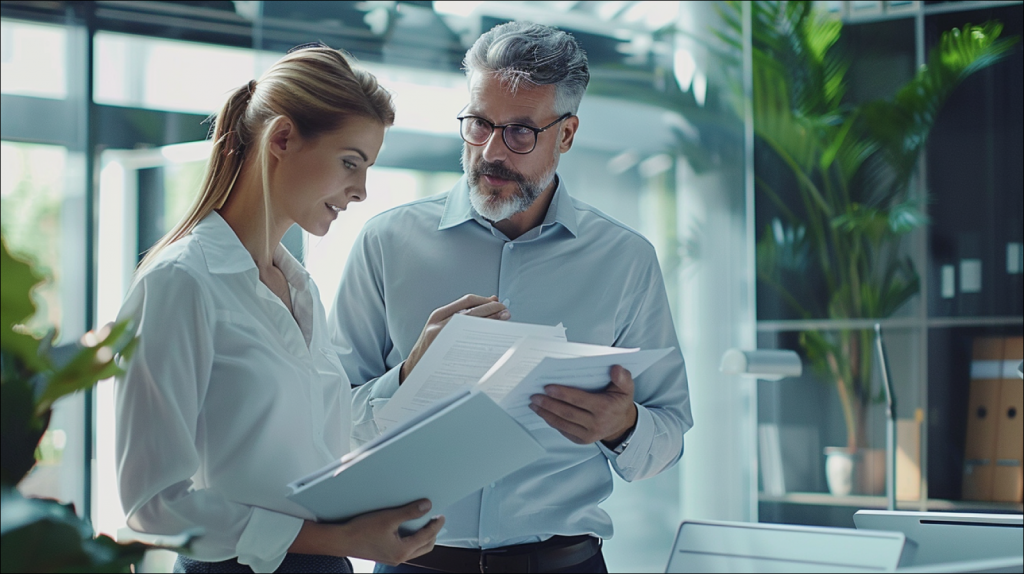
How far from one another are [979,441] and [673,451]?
223 cm

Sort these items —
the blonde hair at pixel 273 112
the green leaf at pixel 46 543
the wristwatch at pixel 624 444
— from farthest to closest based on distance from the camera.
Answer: the wristwatch at pixel 624 444, the blonde hair at pixel 273 112, the green leaf at pixel 46 543

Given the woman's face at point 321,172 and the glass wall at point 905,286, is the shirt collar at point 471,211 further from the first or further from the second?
the glass wall at point 905,286

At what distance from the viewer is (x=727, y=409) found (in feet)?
13.3

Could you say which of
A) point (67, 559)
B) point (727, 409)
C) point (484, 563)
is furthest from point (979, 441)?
point (67, 559)

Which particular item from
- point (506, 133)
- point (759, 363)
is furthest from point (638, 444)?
point (759, 363)

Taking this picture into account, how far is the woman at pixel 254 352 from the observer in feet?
3.59

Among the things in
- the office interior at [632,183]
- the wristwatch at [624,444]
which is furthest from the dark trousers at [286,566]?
the office interior at [632,183]

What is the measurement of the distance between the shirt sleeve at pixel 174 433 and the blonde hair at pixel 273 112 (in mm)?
197

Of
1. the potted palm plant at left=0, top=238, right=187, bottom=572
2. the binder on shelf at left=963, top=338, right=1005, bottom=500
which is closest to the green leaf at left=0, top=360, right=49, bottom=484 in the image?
the potted palm plant at left=0, top=238, right=187, bottom=572

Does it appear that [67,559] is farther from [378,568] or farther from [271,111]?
[378,568]

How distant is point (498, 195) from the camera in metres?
1.78

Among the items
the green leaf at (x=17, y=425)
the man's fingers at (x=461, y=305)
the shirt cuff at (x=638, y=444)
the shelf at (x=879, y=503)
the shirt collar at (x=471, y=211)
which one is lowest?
the shelf at (x=879, y=503)

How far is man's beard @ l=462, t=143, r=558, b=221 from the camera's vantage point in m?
1.78

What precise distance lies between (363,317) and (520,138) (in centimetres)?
48
